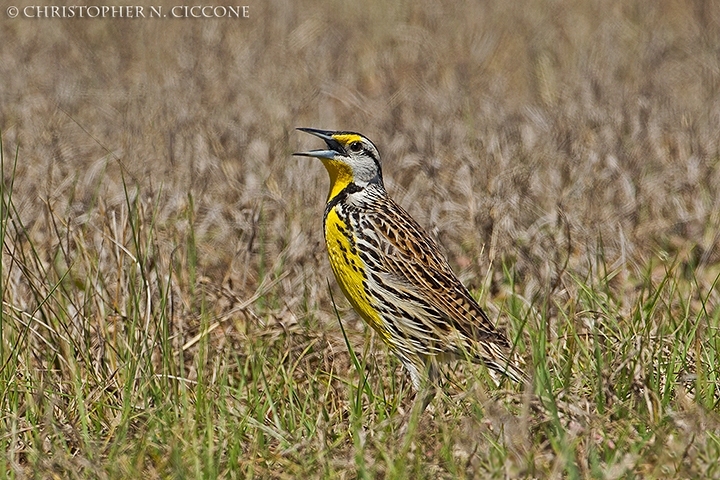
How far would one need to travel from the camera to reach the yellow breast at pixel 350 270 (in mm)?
3873

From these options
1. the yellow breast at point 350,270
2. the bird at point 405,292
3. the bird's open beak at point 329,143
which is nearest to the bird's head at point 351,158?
the bird's open beak at point 329,143

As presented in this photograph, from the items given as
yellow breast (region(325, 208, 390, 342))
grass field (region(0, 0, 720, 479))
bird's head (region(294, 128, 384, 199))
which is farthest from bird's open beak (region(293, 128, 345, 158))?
grass field (region(0, 0, 720, 479))

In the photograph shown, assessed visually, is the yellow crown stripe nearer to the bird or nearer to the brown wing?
the bird

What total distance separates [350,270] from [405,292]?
190 mm

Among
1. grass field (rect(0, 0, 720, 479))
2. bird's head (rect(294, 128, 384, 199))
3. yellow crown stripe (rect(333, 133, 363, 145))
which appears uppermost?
yellow crown stripe (rect(333, 133, 363, 145))

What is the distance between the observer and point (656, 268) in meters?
5.35

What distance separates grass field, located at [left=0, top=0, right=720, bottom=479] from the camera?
3.02 meters

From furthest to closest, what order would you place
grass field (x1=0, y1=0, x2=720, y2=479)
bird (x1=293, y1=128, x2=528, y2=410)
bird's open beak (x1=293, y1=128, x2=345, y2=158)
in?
bird's open beak (x1=293, y1=128, x2=345, y2=158)
bird (x1=293, y1=128, x2=528, y2=410)
grass field (x1=0, y1=0, x2=720, y2=479)

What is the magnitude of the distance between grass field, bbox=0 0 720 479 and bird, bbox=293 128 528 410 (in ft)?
0.33

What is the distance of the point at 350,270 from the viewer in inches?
154

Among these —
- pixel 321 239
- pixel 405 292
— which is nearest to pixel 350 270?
pixel 405 292

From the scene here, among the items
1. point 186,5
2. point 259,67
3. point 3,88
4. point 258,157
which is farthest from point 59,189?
point 186,5

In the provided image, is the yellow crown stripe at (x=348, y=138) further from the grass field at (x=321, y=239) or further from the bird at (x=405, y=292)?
the grass field at (x=321, y=239)

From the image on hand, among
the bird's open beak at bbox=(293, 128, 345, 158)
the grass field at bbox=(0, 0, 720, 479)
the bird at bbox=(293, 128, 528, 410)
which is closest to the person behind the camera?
the grass field at bbox=(0, 0, 720, 479)
